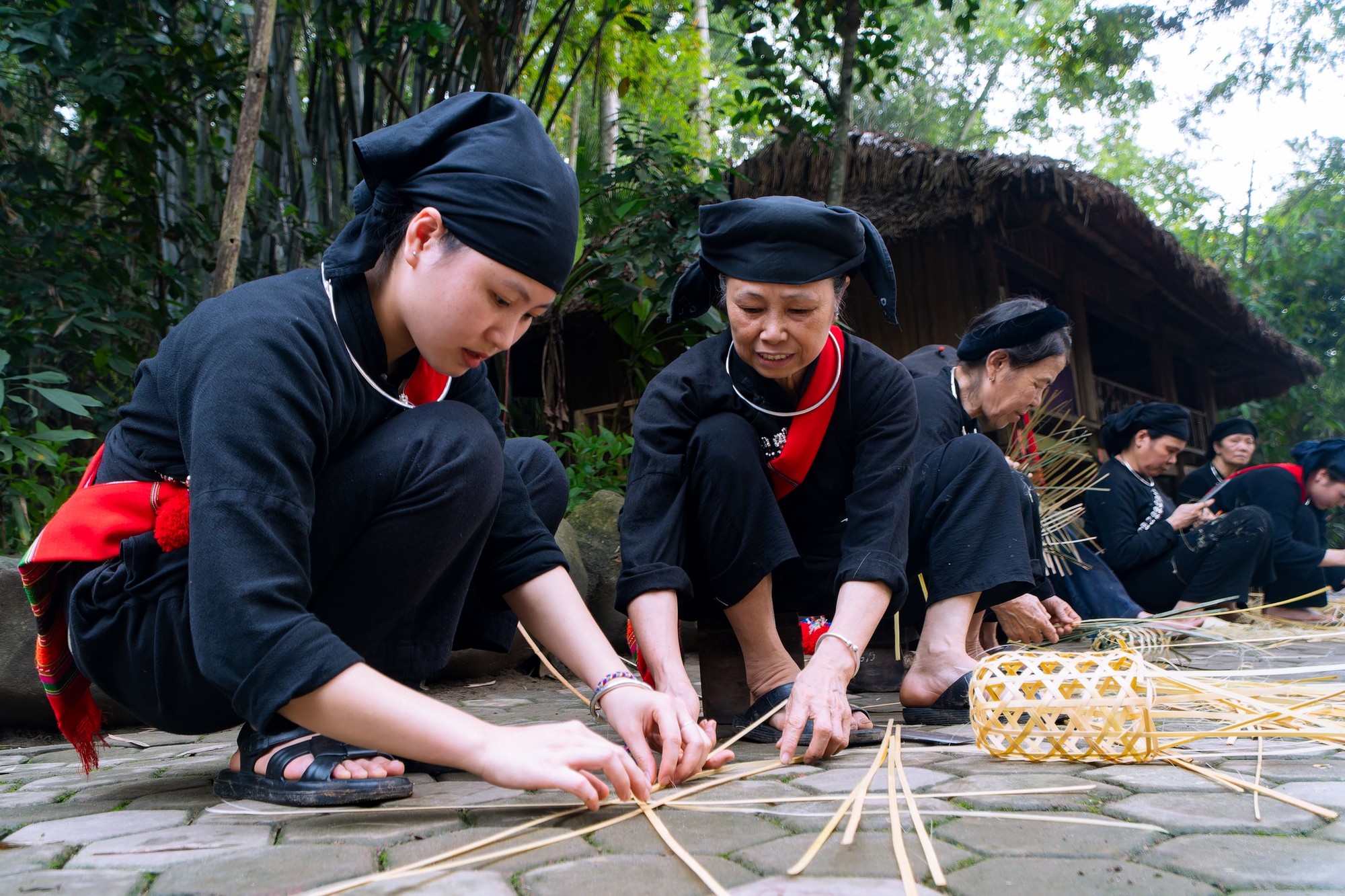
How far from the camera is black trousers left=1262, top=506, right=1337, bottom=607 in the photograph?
5695 mm

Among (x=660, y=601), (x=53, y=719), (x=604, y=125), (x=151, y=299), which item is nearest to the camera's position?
(x=660, y=601)

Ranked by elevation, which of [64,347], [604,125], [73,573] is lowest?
[73,573]

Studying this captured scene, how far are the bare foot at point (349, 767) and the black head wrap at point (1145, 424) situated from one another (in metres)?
4.33

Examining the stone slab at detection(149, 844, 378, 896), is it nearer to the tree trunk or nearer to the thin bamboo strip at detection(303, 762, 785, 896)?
the thin bamboo strip at detection(303, 762, 785, 896)

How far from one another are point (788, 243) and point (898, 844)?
47.6 inches

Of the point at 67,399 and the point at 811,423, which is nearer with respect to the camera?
the point at 811,423

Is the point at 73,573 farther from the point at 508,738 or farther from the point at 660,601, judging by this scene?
the point at 660,601

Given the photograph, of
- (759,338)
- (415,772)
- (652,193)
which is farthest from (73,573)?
(652,193)

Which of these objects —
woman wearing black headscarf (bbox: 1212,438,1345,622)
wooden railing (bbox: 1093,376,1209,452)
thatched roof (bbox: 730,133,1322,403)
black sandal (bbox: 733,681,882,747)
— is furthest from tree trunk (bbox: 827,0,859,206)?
wooden railing (bbox: 1093,376,1209,452)

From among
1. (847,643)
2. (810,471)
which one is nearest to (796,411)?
(810,471)

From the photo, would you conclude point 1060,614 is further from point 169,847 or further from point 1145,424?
point 169,847

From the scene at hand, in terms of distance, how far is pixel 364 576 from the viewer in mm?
1477

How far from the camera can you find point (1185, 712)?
5.78 feet

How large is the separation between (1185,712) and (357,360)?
1507 millimetres
